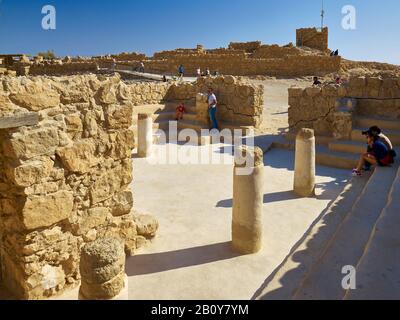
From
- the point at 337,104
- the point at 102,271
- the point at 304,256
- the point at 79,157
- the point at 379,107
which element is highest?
the point at 337,104

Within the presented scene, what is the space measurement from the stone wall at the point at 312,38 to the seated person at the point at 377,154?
101ft

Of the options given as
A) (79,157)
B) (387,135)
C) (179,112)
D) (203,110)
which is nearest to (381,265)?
(79,157)

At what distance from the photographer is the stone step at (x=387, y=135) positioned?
10289mm

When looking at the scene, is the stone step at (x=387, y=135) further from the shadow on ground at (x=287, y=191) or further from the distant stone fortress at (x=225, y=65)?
the distant stone fortress at (x=225, y=65)

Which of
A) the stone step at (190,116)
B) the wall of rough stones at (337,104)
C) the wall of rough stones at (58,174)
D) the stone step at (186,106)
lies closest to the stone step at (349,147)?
the wall of rough stones at (337,104)

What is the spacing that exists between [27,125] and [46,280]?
6.33ft

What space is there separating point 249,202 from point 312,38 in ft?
114

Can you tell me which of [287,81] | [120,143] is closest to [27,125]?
[120,143]

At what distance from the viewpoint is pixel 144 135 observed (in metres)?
11.4

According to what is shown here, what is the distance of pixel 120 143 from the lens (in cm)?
532

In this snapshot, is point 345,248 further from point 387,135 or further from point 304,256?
point 387,135

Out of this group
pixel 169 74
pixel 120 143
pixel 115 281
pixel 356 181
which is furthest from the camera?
pixel 169 74

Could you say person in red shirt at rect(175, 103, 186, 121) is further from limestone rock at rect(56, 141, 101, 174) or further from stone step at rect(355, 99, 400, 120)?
limestone rock at rect(56, 141, 101, 174)
